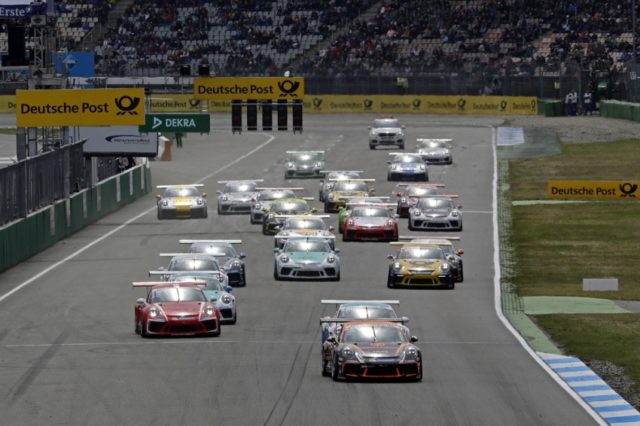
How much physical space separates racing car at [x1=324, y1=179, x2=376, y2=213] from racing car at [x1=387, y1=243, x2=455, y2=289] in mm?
18784

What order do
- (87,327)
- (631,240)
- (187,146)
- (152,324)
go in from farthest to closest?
(187,146) < (631,240) < (87,327) < (152,324)

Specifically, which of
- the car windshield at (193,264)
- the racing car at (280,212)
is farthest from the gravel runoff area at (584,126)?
the car windshield at (193,264)

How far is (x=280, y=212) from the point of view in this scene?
51.5 meters

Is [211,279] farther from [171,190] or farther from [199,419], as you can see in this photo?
[171,190]

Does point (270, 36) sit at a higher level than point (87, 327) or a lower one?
higher

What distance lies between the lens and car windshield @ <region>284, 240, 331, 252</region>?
1583 inches

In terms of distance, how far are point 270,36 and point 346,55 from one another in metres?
6.09

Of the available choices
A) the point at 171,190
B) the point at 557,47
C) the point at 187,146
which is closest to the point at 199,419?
the point at 171,190

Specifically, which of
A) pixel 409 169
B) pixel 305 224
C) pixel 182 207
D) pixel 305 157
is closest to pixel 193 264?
pixel 305 224

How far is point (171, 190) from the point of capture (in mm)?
59656

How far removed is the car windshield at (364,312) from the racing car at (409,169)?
141 feet

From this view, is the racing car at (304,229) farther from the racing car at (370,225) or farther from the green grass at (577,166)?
the green grass at (577,166)

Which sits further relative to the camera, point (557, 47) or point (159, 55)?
point (159, 55)

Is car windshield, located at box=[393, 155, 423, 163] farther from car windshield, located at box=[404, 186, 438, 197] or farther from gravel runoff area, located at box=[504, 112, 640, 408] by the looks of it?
gravel runoff area, located at box=[504, 112, 640, 408]
